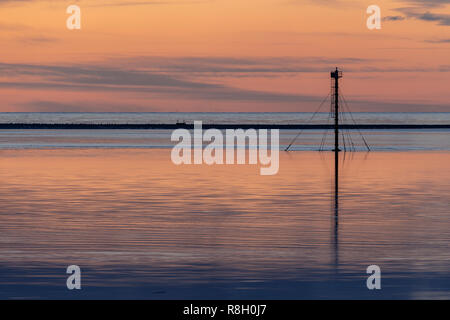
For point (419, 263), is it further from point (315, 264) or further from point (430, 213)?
point (430, 213)

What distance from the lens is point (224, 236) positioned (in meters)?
22.1

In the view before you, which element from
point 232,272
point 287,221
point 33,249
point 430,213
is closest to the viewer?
point 232,272

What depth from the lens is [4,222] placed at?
82.1 feet

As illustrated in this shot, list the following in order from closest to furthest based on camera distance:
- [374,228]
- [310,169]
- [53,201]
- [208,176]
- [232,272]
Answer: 1. [232,272]
2. [374,228]
3. [53,201]
4. [208,176]
5. [310,169]

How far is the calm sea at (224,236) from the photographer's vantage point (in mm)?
15523

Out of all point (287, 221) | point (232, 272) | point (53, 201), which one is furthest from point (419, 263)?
point (53, 201)

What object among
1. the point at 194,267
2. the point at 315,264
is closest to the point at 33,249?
the point at 194,267

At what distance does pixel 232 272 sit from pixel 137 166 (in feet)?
116

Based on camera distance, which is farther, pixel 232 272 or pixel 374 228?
pixel 374 228

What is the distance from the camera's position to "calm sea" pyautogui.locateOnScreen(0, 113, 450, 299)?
15523 mm

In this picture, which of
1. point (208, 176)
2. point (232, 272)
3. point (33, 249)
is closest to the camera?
point (232, 272)

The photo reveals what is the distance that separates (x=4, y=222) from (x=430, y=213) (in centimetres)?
1351

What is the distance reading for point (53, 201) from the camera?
31.0 metres

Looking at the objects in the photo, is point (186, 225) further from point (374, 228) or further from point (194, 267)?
point (194, 267)
